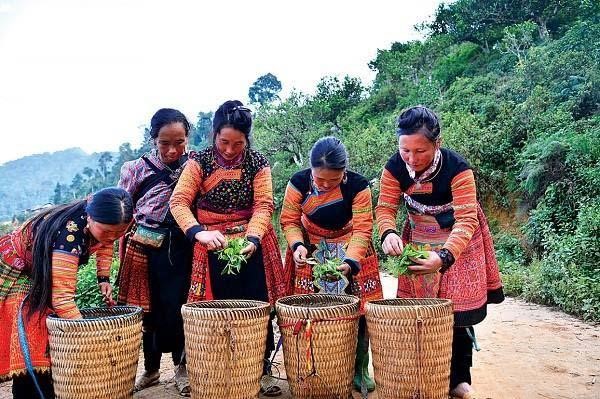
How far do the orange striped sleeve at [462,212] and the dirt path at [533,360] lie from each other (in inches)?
41.3

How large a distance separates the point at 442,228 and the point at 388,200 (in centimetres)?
36

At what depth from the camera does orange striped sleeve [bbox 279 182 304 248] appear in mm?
3451

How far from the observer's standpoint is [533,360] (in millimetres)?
4301

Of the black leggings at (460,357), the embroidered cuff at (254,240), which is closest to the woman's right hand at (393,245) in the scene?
the black leggings at (460,357)

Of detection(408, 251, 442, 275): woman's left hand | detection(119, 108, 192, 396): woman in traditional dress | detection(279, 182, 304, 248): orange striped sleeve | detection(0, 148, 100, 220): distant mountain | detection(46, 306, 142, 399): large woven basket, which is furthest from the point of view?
detection(0, 148, 100, 220): distant mountain

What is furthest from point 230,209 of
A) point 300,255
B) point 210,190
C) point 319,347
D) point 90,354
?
point 90,354

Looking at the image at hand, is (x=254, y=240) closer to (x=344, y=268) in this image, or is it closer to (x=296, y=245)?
(x=296, y=245)

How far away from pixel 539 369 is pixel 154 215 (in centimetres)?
285

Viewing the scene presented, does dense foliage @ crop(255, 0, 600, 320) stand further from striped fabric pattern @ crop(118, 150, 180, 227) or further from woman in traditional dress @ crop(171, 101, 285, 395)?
striped fabric pattern @ crop(118, 150, 180, 227)

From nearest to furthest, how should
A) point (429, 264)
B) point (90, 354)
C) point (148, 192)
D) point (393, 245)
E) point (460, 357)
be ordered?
point (90, 354) → point (429, 264) → point (393, 245) → point (460, 357) → point (148, 192)

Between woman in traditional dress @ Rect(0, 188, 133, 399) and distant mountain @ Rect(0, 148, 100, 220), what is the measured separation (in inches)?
4295

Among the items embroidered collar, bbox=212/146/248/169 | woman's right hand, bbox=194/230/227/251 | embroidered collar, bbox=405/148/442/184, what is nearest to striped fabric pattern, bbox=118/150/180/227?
embroidered collar, bbox=212/146/248/169

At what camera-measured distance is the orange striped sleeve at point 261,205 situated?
10.9ft

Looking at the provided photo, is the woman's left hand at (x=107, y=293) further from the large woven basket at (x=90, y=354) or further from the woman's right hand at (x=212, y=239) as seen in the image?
the woman's right hand at (x=212, y=239)
